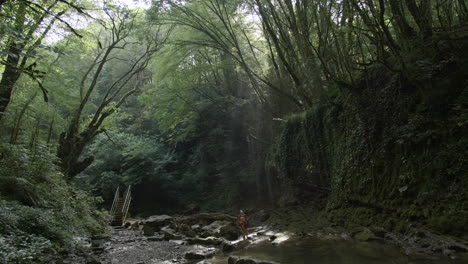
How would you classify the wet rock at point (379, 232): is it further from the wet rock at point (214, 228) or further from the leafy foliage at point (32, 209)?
the leafy foliage at point (32, 209)

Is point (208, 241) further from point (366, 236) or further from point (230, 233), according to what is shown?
point (366, 236)

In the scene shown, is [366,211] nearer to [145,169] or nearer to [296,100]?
[296,100]

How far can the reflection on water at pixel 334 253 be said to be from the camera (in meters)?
4.52

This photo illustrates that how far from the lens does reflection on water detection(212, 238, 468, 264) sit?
452 cm

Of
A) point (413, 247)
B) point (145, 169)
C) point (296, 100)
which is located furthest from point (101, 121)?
point (413, 247)

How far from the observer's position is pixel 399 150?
6.82 m

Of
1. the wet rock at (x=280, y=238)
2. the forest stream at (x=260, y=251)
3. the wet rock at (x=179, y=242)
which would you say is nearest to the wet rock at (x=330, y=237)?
the forest stream at (x=260, y=251)

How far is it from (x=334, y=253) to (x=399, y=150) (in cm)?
291

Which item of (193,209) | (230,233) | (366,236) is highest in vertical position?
Answer: (193,209)

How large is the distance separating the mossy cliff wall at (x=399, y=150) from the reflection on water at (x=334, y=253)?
88cm

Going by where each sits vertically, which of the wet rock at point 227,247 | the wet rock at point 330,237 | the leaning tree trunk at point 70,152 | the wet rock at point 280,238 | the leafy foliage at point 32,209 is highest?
the leaning tree trunk at point 70,152

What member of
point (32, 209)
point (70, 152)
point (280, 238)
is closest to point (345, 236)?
point (280, 238)

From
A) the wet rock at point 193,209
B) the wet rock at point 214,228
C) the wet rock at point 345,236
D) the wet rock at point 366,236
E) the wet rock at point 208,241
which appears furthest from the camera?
the wet rock at point 193,209

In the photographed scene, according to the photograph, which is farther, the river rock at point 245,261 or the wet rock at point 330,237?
the wet rock at point 330,237
